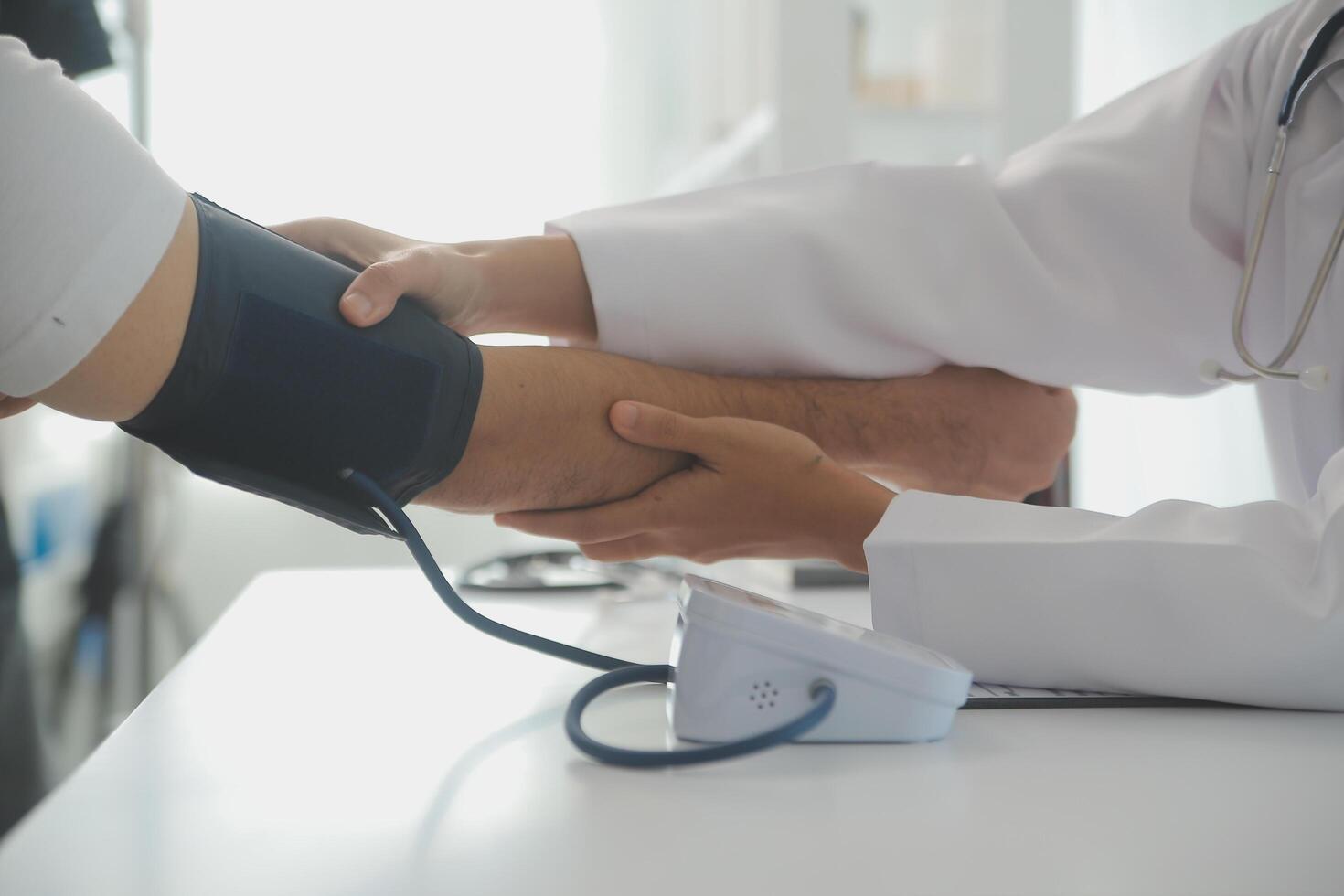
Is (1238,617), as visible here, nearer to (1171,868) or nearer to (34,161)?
(1171,868)

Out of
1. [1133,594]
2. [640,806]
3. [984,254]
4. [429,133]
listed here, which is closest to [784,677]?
[640,806]

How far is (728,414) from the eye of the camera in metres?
0.79

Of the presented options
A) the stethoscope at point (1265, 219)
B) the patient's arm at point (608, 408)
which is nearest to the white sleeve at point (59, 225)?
the patient's arm at point (608, 408)

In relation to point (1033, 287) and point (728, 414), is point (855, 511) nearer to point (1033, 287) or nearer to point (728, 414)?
point (728, 414)

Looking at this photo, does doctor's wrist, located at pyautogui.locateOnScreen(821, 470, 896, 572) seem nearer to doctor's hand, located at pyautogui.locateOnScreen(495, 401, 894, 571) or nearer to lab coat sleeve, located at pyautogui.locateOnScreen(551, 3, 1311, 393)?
doctor's hand, located at pyautogui.locateOnScreen(495, 401, 894, 571)

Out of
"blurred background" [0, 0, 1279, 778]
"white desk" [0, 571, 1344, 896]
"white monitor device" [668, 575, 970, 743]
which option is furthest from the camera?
"blurred background" [0, 0, 1279, 778]

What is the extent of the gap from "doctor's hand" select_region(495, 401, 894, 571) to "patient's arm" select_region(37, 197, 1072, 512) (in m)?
0.02

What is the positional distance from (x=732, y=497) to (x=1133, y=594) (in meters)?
0.27

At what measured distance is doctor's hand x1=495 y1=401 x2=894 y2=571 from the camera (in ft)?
2.34

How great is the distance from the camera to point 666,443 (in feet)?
2.35

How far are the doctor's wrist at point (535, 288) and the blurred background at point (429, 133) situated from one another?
4.11 feet

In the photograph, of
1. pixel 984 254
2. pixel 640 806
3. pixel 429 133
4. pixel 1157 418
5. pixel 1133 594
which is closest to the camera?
pixel 640 806

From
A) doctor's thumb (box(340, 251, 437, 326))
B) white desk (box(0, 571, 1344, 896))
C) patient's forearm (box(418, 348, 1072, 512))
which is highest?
doctor's thumb (box(340, 251, 437, 326))

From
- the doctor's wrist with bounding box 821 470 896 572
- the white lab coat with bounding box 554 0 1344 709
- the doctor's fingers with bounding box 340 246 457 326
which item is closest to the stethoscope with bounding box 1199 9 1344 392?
the white lab coat with bounding box 554 0 1344 709
